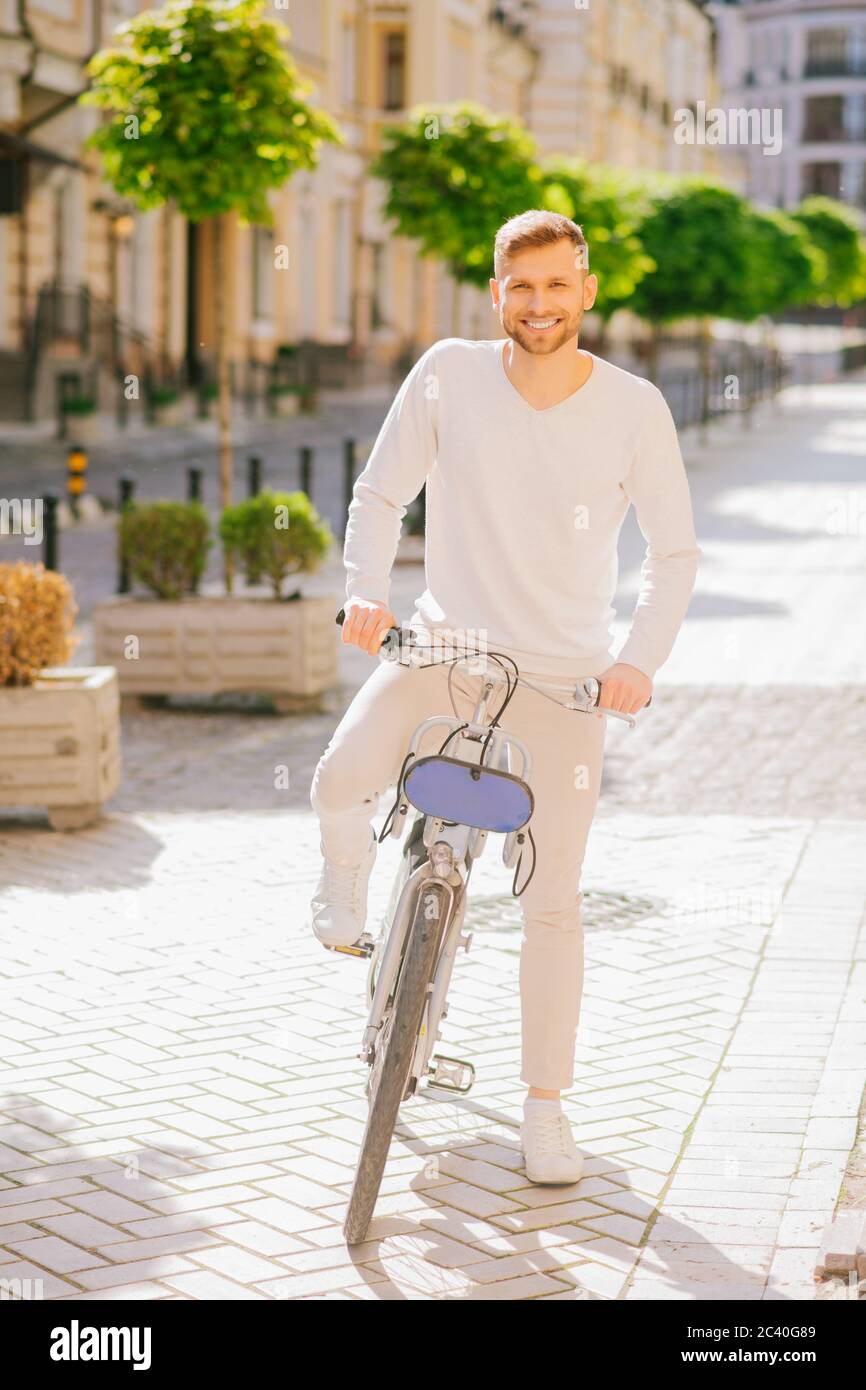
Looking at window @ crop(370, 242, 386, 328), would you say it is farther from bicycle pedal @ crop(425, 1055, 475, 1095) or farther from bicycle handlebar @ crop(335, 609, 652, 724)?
bicycle handlebar @ crop(335, 609, 652, 724)

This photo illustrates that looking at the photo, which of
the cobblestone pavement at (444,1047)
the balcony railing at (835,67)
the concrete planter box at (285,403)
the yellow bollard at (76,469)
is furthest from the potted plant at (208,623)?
the balcony railing at (835,67)

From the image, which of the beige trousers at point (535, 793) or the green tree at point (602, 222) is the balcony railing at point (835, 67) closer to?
the green tree at point (602, 222)

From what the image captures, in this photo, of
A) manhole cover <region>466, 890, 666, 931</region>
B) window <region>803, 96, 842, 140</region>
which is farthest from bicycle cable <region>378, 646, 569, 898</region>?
window <region>803, 96, 842, 140</region>

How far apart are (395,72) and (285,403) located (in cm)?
1222

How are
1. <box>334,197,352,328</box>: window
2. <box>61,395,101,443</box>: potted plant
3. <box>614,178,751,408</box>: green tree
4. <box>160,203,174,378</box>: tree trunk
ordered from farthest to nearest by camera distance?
<box>334,197,352,328</box>: window
<box>160,203,174,378</box>: tree trunk
<box>614,178,751,408</box>: green tree
<box>61,395,101,443</box>: potted plant

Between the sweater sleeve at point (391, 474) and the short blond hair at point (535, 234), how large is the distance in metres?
0.25

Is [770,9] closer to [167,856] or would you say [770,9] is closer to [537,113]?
[537,113]

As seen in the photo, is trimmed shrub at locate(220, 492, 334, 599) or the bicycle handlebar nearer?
the bicycle handlebar

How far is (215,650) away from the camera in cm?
1063

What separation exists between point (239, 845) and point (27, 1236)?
357cm

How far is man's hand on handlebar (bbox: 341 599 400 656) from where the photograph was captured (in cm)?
431

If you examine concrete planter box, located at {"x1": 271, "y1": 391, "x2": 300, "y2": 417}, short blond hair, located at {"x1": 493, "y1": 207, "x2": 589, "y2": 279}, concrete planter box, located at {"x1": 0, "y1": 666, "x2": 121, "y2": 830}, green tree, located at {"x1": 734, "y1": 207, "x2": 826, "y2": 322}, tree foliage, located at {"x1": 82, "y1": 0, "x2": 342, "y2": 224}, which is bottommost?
concrete planter box, located at {"x1": 0, "y1": 666, "x2": 121, "y2": 830}

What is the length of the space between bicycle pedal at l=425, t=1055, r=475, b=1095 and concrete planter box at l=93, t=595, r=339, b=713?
6.02 m
